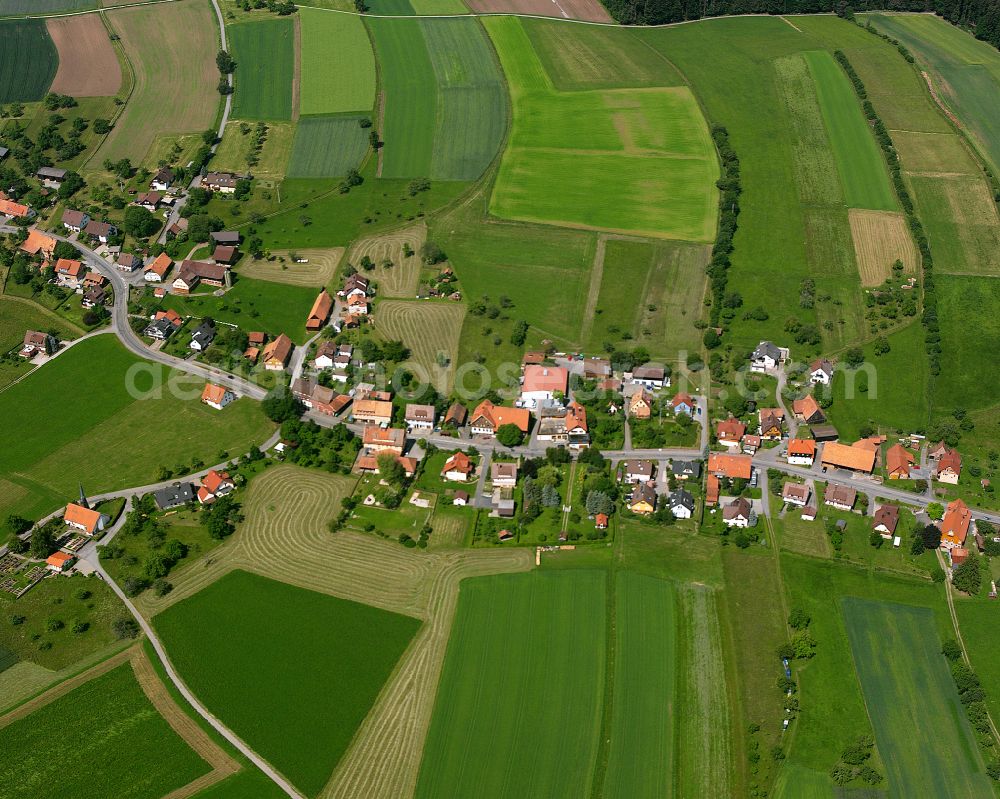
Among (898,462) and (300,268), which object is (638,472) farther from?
(300,268)

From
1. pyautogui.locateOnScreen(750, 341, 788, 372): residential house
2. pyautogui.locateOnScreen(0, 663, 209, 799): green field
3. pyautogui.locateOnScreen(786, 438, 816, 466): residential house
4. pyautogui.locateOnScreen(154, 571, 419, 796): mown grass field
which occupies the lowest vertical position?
pyautogui.locateOnScreen(0, 663, 209, 799): green field

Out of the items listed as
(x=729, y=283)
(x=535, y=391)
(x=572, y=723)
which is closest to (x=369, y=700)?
(x=572, y=723)

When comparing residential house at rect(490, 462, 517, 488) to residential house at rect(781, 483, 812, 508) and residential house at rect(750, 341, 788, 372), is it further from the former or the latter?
residential house at rect(750, 341, 788, 372)

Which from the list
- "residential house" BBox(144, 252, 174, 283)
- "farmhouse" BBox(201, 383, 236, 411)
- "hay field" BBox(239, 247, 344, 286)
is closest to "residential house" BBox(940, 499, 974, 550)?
"farmhouse" BBox(201, 383, 236, 411)

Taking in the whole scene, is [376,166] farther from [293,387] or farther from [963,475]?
[963,475]

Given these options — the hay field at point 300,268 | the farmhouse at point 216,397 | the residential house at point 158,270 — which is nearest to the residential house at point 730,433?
the farmhouse at point 216,397

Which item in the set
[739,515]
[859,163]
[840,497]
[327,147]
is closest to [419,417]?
[739,515]

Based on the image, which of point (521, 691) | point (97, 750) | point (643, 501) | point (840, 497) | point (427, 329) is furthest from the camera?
point (427, 329)
